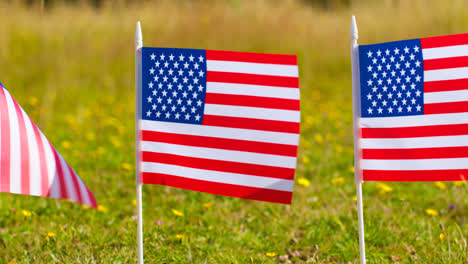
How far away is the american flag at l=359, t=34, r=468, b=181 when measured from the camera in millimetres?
2348

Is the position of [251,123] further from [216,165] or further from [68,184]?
[68,184]

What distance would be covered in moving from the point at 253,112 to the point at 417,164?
3.01 ft

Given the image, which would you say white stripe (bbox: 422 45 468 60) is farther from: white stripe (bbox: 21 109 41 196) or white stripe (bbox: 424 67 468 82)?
white stripe (bbox: 21 109 41 196)

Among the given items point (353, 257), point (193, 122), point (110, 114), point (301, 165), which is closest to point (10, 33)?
point (110, 114)

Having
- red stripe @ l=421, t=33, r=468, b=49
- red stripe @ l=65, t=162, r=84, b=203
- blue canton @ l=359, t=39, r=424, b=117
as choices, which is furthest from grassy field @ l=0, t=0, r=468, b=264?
red stripe @ l=421, t=33, r=468, b=49

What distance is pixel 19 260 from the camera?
114 inches

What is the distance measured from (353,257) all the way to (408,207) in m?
1.01

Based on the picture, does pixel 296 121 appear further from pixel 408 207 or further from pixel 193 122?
pixel 408 207

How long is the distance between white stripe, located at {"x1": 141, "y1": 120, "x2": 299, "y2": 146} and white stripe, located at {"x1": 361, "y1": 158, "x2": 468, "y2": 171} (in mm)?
422

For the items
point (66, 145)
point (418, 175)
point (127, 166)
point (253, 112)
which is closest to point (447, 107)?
point (418, 175)

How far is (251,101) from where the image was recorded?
2.48m

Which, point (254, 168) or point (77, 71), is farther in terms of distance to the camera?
point (77, 71)

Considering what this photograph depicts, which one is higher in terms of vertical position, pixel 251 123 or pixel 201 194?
pixel 251 123

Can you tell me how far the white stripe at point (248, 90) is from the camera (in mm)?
2451
